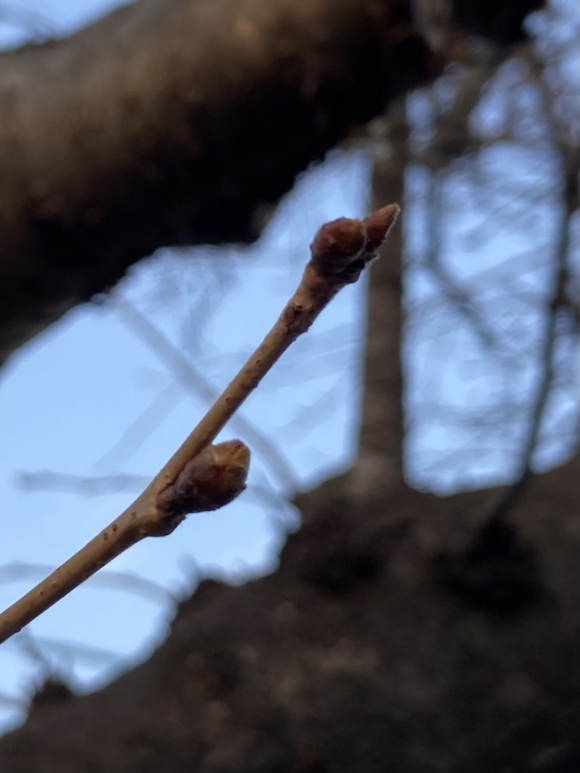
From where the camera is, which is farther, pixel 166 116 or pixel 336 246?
pixel 166 116

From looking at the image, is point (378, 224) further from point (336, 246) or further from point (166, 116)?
point (166, 116)

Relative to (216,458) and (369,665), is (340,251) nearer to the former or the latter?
(216,458)

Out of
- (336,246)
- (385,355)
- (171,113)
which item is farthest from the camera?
(385,355)

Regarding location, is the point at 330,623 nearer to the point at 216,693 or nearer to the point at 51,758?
the point at 216,693

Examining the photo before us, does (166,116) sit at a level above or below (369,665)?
above

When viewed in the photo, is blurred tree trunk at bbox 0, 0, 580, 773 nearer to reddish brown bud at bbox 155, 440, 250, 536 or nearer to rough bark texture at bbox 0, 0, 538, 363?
rough bark texture at bbox 0, 0, 538, 363

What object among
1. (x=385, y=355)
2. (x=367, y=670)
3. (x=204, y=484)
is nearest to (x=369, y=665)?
(x=367, y=670)

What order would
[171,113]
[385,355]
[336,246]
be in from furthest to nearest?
[385,355]
[171,113]
[336,246]

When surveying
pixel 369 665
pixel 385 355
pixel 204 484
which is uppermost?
pixel 204 484
